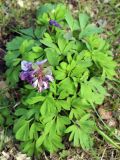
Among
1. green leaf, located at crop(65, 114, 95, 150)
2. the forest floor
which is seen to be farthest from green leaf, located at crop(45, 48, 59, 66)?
the forest floor

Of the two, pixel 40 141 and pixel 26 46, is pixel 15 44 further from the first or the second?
pixel 40 141

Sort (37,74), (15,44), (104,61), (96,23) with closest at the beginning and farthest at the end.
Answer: (37,74) → (104,61) → (15,44) → (96,23)

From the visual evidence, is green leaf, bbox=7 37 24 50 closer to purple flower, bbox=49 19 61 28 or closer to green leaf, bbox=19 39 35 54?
green leaf, bbox=19 39 35 54

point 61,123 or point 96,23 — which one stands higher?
Result: point 96,23

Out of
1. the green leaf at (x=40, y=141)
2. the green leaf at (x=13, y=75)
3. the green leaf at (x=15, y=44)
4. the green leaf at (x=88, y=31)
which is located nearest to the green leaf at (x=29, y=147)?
the green leaf at (x=40, y=141)

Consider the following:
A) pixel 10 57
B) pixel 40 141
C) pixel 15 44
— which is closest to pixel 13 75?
pixel 10 57

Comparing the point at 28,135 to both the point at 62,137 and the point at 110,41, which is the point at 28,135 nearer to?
the point at 62,137
